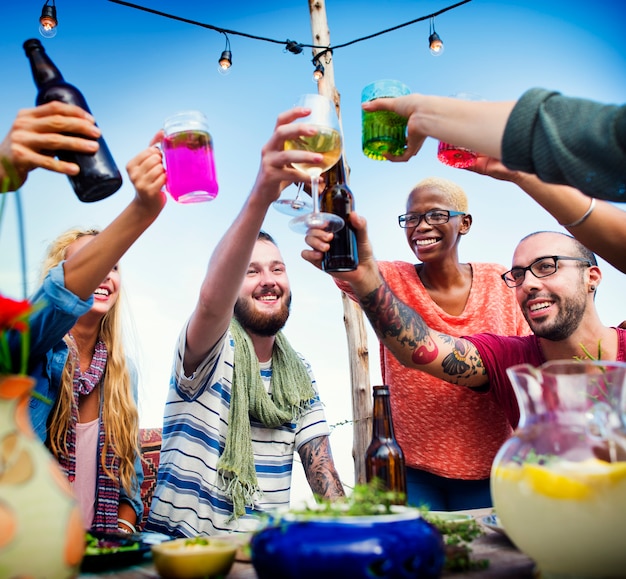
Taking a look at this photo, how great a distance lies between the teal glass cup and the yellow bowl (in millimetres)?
1155

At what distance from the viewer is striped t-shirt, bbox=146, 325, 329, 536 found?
6.63 ft

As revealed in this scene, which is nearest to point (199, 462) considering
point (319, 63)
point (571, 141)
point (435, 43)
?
point (571, 141)

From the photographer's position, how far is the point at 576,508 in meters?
0.69

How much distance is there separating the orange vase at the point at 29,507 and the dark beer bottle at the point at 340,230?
1.09 metres

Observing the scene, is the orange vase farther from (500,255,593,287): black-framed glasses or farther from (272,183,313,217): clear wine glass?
(500,255,593,287): black-framed glasses

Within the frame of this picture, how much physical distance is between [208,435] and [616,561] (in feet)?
5.35

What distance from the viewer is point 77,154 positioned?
1176 mm

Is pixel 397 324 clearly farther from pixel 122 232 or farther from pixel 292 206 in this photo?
pixel 122 232

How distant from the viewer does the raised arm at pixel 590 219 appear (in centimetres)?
148

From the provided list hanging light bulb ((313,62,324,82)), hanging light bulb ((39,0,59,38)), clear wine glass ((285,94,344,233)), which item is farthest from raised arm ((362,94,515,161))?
hanging light bulb ((39,0,59,38))

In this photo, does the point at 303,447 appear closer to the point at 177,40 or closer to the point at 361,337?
the point at 361,337

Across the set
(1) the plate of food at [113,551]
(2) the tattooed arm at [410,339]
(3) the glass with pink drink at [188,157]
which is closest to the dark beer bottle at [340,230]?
(2) the tattooed arm at [410,339]

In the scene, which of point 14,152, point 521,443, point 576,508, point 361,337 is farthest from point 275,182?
point 361,337

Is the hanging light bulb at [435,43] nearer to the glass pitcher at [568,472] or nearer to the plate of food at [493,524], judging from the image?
the plate of food at [493,524]
